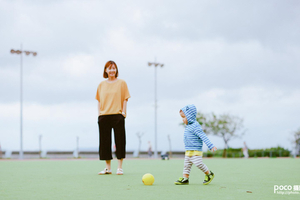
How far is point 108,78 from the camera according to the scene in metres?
8.47

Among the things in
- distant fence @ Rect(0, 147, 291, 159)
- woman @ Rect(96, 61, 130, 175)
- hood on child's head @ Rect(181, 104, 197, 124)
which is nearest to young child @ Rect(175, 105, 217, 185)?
hood on child's head @ Rect(181, 104, 197, 124)

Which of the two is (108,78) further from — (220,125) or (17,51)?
(220,125)

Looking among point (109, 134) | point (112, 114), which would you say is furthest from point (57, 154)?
point (112, 114)

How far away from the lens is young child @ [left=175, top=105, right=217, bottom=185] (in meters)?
5.76

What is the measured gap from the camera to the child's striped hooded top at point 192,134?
19.3ft

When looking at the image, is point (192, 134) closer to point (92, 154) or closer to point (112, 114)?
point (112, 114)

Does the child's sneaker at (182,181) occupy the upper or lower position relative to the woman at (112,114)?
lower

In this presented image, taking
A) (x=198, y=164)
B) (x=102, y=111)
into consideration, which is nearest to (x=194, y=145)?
(x=198, y=164)

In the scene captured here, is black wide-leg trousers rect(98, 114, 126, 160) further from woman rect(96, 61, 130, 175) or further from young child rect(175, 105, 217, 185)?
young child rect(175, 105, 217, 185)

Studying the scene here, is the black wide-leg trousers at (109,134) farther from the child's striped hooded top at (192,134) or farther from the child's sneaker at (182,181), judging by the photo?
the child's sneaker at (182,181)

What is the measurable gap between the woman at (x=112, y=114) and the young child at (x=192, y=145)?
7.82 feet

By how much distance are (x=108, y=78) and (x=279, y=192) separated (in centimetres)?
502

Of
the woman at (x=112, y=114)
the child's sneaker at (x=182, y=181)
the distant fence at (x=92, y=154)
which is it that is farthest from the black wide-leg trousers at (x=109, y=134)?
the distant fence at (x=92, y=154)

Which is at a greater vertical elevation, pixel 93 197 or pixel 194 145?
pixel 194 145
